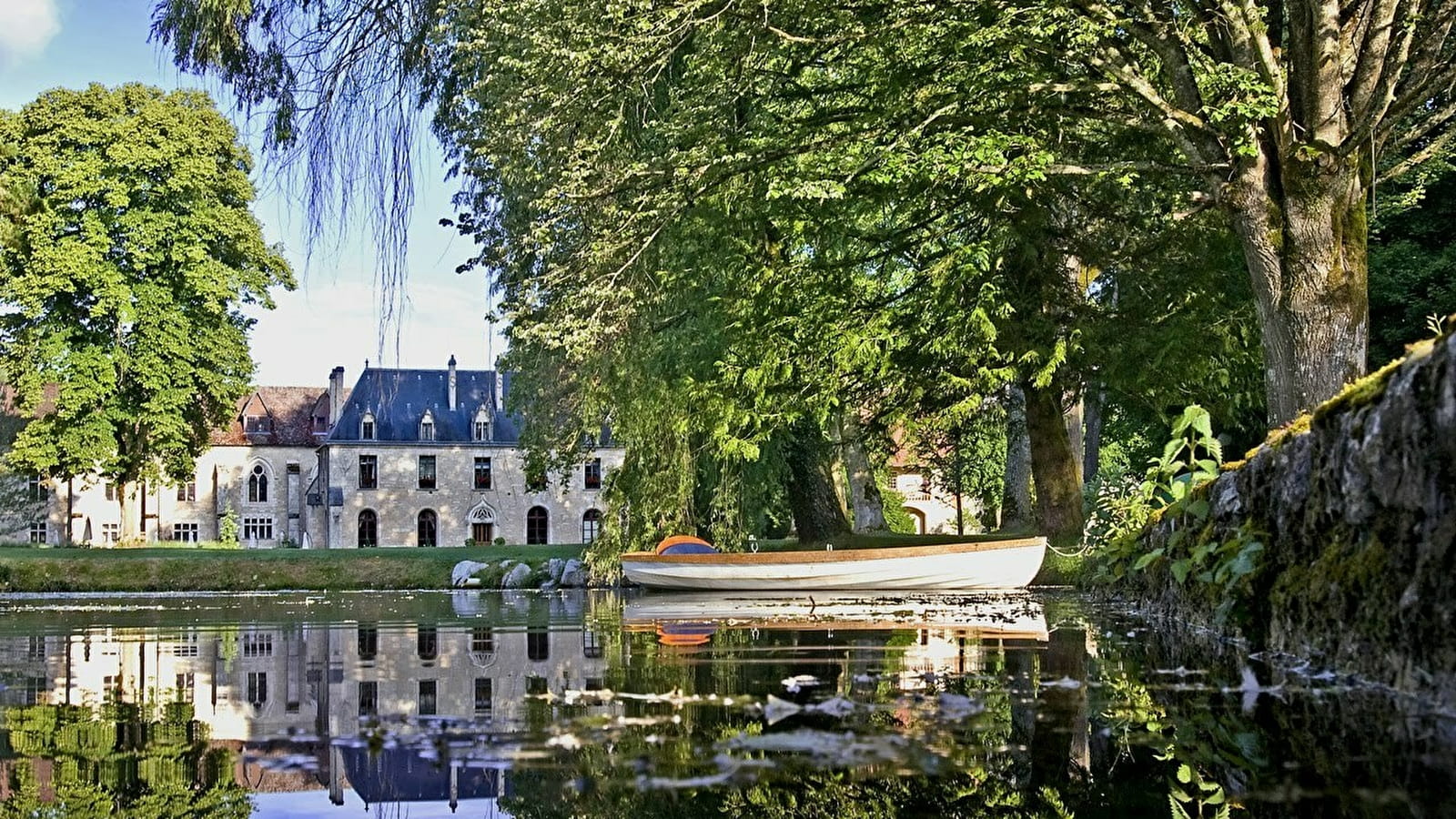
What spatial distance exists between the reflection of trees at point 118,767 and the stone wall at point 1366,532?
3466mm

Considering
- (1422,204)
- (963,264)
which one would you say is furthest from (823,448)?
(1422,204)

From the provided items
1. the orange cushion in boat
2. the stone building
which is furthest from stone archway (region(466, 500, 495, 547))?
the orange cushion in boat

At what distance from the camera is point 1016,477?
26531mm

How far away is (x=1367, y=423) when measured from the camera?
497 cm

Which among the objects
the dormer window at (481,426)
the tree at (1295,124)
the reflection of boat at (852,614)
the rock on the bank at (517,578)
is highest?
the dormer window at (481,426)

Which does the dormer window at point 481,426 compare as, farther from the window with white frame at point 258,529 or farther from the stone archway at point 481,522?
the window with white frame at point 258,529

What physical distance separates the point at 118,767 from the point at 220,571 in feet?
104

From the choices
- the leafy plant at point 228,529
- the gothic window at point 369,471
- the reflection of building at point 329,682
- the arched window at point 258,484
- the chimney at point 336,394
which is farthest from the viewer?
the arched window at point 258,484

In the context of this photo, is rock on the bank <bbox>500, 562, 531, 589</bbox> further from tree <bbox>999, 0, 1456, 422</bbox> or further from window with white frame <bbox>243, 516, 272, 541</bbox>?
window with white frame <bbox>243, 516, 272, 541</bbox>

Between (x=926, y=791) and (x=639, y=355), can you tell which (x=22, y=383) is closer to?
(x=639, y=355)

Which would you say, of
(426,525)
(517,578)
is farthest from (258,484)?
(517,578)

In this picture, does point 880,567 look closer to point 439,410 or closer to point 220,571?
point 220,571

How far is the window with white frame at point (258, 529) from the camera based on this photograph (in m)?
67.1

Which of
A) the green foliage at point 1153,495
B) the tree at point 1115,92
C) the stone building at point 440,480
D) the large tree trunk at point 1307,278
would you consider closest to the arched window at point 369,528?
the stone building at point 440,480
